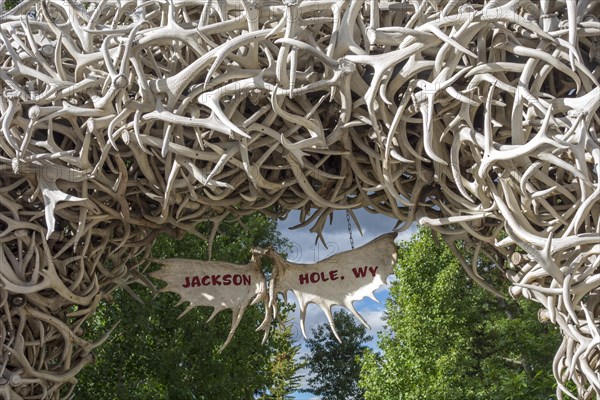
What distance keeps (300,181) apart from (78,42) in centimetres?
124

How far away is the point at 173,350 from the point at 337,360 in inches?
376

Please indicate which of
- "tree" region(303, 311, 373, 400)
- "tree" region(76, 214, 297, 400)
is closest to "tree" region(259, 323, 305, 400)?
"tree" region(76, 214, 297, 400)

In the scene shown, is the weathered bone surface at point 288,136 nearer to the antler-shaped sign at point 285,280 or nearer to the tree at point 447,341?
the antler-shaped sign at point 285,280

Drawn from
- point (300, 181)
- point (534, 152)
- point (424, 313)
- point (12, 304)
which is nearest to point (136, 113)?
point (300, 181)

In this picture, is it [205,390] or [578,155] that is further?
[205,390]

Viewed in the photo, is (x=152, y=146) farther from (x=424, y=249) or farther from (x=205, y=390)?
(x=424, y=249)

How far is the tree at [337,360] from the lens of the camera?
1905cm

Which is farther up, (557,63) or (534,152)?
(557,63)

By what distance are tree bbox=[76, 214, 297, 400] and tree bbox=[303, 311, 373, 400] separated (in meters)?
7.54

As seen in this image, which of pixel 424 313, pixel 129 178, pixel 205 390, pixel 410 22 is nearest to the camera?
pixel 410 22

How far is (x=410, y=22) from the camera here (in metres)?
3.91

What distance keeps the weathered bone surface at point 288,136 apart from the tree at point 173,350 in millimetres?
5464

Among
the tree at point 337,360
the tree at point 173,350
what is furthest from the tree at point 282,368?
the tree at point 337,360

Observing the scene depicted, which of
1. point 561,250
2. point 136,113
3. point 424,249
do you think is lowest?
point 561,250
